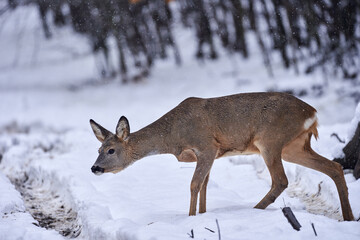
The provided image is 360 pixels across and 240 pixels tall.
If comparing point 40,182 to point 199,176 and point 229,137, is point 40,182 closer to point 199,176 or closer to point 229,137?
point 199,176

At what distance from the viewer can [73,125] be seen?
18.6 meters

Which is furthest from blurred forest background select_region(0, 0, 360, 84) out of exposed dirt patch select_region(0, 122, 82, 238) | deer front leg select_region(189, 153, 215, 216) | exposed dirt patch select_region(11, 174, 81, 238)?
deer front leg select_region(189, 153, 215, 216)

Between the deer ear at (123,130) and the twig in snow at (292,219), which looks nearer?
the twig in snow at (292,219)

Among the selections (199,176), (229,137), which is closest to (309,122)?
(229,137)

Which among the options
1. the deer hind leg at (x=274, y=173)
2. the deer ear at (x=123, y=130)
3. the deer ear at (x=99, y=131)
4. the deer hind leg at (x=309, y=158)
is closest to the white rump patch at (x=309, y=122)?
the deer hind leg at (x=309, y=158)

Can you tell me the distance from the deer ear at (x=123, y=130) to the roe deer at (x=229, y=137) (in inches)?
0.5

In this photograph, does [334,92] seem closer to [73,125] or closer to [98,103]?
[73,125]

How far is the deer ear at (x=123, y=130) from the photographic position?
7041 millimetres

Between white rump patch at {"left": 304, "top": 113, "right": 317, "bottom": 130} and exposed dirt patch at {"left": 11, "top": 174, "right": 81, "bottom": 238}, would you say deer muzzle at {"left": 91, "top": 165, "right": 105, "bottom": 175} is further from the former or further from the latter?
white rump patch at {"left": 304, "top": 113, "right": 317, "bottom": 130}

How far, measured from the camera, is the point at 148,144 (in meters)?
7.14

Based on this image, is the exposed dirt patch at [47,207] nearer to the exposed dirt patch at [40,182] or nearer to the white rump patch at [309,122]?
the exposed dirt patch at [40,182]

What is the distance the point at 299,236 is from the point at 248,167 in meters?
4.54

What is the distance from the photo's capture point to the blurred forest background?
16141mm

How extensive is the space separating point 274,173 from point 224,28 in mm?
21133
